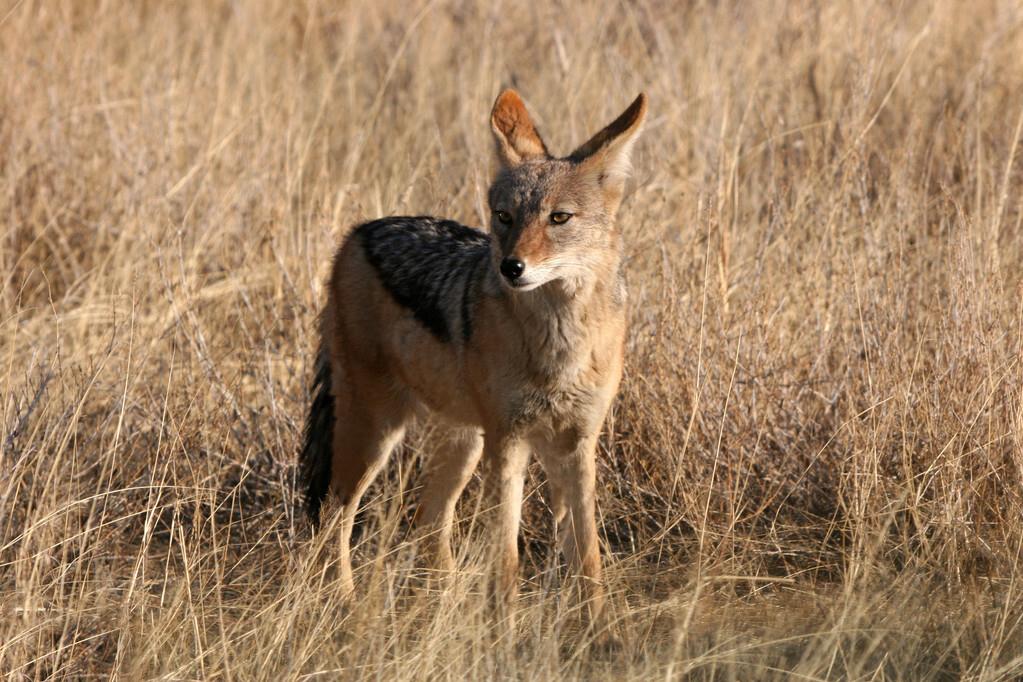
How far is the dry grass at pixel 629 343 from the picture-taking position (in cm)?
355

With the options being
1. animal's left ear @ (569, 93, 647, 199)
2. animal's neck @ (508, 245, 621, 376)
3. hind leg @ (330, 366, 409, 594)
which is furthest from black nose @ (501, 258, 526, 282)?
hind leg @ (330, 366, 409, 594)

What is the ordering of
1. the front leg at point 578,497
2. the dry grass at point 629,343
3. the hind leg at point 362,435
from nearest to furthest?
the dry grass at point 629,343, the front leg at point 578,497, the hind leg at point 362,435

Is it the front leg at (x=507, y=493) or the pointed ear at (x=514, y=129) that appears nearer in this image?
the front leg at (x=507, y=493)

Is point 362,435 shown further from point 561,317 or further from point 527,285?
point 527,285

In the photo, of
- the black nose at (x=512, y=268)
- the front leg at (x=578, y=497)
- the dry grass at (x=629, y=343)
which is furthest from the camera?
the front leg at (x=578, y=497)

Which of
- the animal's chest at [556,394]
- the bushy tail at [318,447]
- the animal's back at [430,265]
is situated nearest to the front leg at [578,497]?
the animal's chest at [556,394]

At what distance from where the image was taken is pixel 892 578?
3.90 metres

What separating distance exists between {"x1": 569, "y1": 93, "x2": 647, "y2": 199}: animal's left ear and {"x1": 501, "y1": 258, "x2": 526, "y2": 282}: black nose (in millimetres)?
523

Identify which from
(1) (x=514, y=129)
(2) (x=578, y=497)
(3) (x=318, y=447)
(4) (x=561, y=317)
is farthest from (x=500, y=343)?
(3) (x=318, y=447)

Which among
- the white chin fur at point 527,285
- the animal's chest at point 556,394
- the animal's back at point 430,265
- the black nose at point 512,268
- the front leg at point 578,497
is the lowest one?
the front leg at point 578,497

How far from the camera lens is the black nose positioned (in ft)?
12.0

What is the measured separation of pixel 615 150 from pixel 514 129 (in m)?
0.48

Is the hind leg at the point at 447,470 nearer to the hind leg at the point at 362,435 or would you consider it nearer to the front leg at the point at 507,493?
the hind leg at the point at 362,435

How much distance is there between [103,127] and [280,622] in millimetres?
4019
